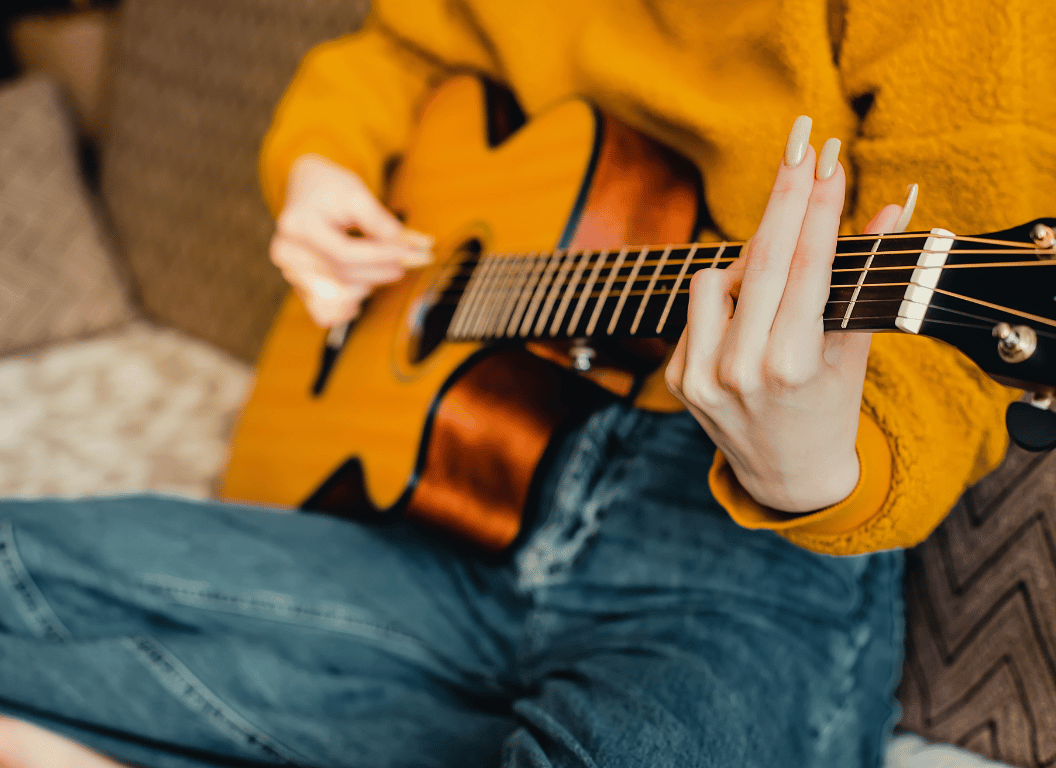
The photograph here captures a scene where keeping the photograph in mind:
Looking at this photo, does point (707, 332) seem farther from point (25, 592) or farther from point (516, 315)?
point (25, 592)

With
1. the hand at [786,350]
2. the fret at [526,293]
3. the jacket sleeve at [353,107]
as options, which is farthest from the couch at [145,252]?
the hand at [786,350]

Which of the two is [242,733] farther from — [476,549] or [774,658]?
[774,658]

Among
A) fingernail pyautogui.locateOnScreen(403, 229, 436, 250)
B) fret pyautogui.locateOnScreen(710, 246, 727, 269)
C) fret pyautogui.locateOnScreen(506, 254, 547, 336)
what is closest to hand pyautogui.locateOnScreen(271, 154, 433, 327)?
fingernail pyautogui.locateOnScreen(403, 229, 436, 250)

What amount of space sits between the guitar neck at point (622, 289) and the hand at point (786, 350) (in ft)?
0.07

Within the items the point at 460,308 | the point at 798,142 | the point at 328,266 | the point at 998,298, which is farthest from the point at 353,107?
the point at 998,298

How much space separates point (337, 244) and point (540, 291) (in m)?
0.31

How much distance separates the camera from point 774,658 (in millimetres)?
594

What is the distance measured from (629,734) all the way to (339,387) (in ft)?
1.76

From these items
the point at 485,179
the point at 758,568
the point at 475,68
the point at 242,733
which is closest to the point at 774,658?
the point at 758,568

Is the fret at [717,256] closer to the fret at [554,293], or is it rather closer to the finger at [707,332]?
the finger at [707,332]

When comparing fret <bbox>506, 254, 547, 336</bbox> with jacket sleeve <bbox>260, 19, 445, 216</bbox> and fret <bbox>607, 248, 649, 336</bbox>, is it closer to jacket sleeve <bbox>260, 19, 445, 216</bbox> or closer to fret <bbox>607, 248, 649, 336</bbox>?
fret <bbox>607, 248, 649, 336</bbox>

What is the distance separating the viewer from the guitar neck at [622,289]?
38 centimetres

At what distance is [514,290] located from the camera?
66cm

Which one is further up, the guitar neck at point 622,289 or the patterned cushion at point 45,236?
the guitar neck at point 622,289
